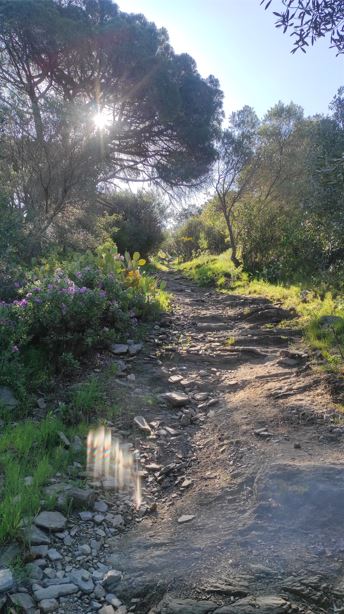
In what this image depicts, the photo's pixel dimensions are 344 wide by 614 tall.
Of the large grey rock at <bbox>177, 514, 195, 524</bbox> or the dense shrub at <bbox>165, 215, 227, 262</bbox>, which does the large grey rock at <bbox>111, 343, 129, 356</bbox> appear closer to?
the large grey rock at <bbox>177, 514, 195, 524</bbox>

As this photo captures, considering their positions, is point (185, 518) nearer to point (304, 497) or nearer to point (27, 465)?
point (304, 497)

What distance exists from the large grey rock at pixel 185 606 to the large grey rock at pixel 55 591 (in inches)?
20.3

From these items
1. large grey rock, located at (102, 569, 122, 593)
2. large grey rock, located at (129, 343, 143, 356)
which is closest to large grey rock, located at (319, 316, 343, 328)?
large grey rock, located at (129, 343, 143, 356)

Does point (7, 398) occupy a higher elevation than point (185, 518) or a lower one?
higher

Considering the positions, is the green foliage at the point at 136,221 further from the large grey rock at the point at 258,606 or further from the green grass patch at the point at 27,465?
the large grey rock at the point at 258,606

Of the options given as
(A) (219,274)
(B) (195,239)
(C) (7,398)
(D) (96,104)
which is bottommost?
(C) (7,398)

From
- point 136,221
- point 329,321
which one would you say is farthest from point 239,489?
point 136,221

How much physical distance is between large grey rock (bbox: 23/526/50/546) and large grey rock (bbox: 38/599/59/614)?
0.42 metres

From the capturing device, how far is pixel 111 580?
7.94 ft

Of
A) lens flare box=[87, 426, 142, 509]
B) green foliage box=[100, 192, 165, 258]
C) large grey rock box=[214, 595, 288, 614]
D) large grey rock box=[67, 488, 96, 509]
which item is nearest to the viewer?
large grey rock box=[214, 595, 288, 614]

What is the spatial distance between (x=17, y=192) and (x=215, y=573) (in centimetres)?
827

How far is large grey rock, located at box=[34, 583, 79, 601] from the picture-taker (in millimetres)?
2266

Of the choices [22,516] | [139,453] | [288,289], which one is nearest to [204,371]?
[139,453]

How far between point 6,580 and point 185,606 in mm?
902
